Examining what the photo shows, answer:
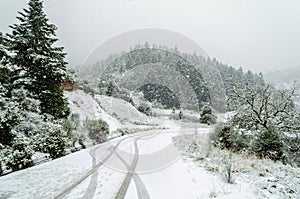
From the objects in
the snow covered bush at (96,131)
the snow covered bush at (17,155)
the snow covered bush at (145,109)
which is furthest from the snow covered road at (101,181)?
the snow covered bush at (145,109)

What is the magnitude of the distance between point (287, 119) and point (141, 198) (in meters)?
12.9

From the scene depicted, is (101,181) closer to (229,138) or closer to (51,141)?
(51,141)

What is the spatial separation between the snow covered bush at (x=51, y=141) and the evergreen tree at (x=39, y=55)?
2945 millimetres

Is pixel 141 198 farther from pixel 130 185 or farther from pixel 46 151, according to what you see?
pixel 46 151

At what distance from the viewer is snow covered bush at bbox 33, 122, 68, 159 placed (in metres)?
11.3

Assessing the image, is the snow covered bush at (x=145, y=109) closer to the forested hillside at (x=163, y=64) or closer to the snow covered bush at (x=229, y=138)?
the forested hillside at (x=163, y=64)

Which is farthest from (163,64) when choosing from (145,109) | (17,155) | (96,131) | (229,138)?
(17,155)

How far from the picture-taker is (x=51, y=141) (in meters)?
11.5

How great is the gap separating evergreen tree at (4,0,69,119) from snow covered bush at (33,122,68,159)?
2.95 metres

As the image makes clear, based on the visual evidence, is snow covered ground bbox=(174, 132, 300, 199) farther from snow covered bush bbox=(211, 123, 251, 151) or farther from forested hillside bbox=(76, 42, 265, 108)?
forested hillside bbox=(76, 42, 265, 108)

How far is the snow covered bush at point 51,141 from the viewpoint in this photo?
1127 centimetres

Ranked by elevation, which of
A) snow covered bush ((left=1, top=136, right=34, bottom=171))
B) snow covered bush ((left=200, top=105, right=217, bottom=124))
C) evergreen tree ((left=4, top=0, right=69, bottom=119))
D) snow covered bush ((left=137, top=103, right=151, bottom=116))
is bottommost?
snow covered bush ((left=200, top=105, right=217, bottom=124))

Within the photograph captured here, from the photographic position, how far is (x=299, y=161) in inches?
509

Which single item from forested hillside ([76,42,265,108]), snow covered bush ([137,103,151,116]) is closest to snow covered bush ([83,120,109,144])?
forested hillside ([76,42,265,108])
